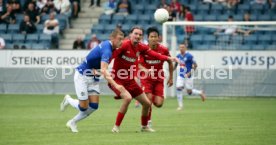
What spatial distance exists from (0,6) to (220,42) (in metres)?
11.5

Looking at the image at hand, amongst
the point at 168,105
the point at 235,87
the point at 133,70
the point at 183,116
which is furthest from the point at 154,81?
the point at 235,87

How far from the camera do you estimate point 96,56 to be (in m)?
15.7

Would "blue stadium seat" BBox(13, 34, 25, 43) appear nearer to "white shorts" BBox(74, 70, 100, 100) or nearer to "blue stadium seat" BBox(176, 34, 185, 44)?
"blue stadium seat" BBox(176, 34, 185, 44)

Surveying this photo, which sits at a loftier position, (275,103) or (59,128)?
(59,128)

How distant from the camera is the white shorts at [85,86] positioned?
625 inches

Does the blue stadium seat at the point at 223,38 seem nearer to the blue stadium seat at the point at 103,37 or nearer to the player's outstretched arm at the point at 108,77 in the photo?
the blue stadium seat at the point at 103,37

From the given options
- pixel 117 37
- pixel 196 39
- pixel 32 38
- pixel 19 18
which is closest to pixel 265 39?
pixel 196 39

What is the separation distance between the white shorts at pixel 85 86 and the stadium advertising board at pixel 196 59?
48.5ft

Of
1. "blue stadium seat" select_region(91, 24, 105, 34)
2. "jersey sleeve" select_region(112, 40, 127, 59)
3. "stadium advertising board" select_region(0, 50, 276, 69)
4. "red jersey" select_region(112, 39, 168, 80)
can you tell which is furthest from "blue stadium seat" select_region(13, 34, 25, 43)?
"jersey sleeve" select_region(112, 40, 127, 59)

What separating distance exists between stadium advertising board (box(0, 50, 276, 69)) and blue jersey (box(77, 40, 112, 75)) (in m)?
14.9

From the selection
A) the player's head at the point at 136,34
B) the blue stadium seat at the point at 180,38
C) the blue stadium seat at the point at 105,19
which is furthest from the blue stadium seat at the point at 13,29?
the player's head at the point at 136,34

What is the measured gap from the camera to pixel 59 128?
663 inches

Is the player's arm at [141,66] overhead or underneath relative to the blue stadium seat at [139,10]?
overhead

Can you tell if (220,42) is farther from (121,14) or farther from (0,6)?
(0,6)
